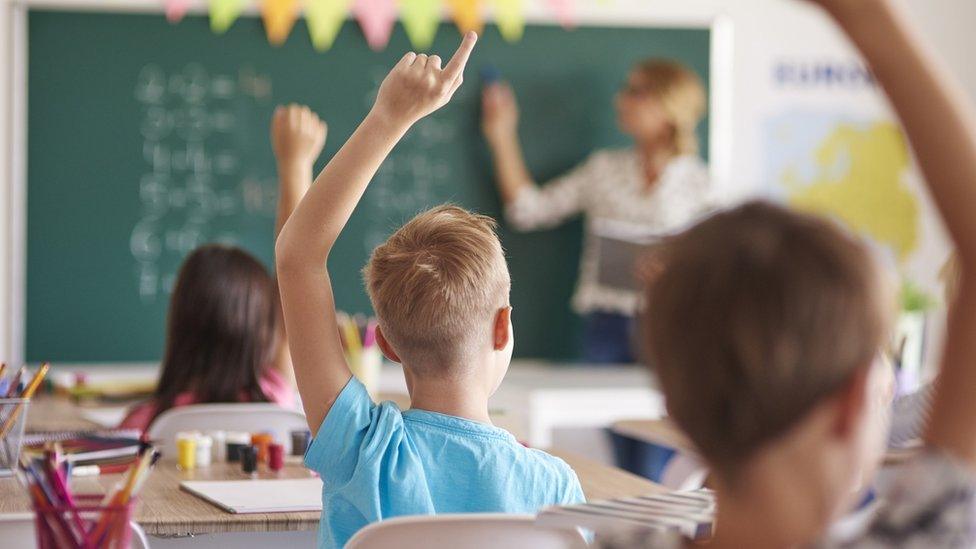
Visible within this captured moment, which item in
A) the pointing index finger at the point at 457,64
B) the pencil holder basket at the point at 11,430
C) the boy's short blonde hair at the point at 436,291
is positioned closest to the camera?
the pointing index finger at the point at 457,64

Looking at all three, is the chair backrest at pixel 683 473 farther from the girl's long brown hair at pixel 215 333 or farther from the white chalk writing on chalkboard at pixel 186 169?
the white chalk writing on chalkboard at pixel 186 169

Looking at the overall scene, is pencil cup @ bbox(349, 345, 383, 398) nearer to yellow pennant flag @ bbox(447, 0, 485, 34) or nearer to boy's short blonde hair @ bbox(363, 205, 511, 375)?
boy's short blonde hair @ bbox(363, 205, 511, 375)

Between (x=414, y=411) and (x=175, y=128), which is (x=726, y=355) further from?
(x=175, y=128)

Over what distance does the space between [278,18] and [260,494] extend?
338 centimetres

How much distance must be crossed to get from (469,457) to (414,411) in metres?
0.09

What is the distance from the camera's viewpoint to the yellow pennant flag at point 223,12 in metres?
5.02

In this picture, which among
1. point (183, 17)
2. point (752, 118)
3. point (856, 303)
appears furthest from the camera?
point (752, 118)

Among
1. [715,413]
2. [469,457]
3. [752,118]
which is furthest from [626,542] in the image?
[752,118]

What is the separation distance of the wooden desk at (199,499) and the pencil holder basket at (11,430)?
0.04 m

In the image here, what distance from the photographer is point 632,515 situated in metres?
Result: 1.15

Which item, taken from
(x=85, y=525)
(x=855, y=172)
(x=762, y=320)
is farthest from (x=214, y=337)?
(x=855, y=172)

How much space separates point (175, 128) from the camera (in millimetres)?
5047

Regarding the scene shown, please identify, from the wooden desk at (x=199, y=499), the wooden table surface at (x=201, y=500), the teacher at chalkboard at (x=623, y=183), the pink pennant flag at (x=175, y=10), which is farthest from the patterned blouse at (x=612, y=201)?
the wooden desk at (x=199, y=499)

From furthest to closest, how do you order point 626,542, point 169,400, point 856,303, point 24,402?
point 169,400 → point 24,402 → point 626,542 → point 856,303
